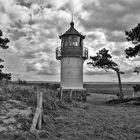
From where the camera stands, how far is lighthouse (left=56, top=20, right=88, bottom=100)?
80.7 ft

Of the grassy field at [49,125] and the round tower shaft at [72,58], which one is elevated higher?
the round tower shaft at [72,58]

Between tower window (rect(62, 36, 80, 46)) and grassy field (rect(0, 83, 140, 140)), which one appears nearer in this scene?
grassy field (rect(0, 83, 140, 140))

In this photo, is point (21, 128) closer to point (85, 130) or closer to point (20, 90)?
point (85, 130)

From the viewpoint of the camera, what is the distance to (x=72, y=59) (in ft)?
81.5

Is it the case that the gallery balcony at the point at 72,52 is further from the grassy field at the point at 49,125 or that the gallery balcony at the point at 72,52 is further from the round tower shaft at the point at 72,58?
the grassy field at the point at 49,125

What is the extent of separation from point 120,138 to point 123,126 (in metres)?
2.13

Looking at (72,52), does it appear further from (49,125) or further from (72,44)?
(49,125)

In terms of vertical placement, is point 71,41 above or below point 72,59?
above

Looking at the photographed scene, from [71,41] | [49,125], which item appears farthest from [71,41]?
[49,125]

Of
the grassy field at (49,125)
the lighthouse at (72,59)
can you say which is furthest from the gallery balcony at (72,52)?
the grassy field at (49,125)

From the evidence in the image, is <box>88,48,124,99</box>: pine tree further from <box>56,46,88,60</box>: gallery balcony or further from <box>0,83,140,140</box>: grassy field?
<box>0,83,140,140</box>: grassy field

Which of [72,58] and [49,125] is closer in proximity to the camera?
[49,125]

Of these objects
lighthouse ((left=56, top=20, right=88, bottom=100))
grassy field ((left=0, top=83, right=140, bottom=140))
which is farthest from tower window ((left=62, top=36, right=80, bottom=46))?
grassy field ((left=0, top=83, right=140, bottom=140))

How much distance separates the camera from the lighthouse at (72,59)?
24.6 m
